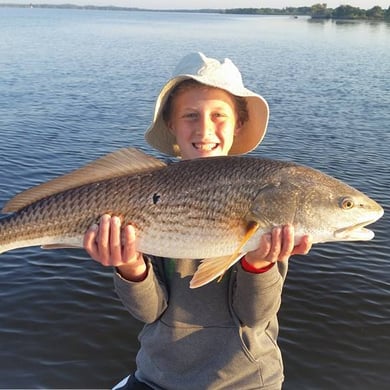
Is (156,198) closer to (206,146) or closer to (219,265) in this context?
(219,265)

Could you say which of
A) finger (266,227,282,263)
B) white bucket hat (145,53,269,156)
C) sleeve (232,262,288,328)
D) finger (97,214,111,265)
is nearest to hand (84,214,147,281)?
finger (97,214,111,265)

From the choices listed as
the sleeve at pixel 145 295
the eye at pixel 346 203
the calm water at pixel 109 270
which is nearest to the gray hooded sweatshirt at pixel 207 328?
the sleeve at pixel 145 295

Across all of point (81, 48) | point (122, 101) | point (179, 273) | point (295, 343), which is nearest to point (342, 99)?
point (122, 101)

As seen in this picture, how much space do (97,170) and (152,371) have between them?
4.98 feet

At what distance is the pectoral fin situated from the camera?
3336 mm

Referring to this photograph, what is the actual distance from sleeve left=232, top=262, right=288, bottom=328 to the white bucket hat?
1.34 metres

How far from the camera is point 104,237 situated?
11.1 feet

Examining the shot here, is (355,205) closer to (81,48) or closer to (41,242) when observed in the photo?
(41,242)

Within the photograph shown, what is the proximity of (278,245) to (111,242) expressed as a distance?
1081 millimetres

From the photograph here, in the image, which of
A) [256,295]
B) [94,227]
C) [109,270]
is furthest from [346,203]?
[109,270]

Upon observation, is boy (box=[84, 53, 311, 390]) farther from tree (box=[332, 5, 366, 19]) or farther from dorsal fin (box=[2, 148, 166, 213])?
tree (box=[332, 5, 366, 19])

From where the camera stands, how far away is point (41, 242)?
11.7ft

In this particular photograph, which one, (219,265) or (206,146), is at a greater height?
(206,146)

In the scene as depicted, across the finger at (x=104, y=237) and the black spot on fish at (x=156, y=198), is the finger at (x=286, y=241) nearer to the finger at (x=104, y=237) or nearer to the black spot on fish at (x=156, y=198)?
the black spot on fish at (x=156, y=198)
